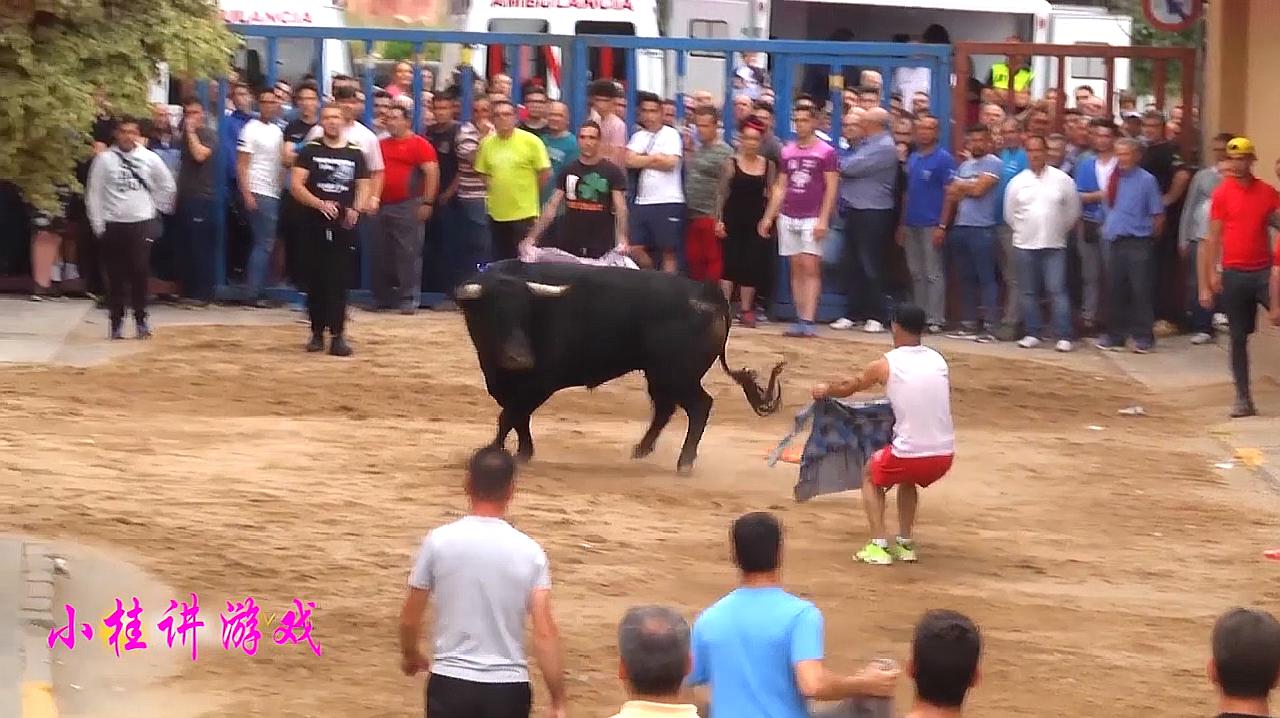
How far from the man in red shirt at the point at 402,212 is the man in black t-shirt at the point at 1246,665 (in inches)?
542

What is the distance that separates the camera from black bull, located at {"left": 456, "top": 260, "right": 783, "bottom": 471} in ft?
38.2

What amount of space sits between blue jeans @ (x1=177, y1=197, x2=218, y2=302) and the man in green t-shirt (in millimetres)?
2687

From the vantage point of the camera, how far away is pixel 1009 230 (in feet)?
58.3

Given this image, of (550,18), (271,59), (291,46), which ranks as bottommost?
(271,59)

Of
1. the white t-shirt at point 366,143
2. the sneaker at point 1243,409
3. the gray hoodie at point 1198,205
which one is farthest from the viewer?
the gray hoodie at point 1198,205

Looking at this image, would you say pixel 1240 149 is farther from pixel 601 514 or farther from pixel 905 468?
pixel 601 514

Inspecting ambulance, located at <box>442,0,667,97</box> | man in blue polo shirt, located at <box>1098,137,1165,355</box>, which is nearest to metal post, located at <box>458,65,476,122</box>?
ambulance, located at <box>442,0,667,97</box>

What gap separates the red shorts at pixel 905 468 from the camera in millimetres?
9711

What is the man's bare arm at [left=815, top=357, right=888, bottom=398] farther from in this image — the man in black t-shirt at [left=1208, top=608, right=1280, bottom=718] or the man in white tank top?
the man in black t-shirt at [left=1208, top=608, right=1280, bottom=718]

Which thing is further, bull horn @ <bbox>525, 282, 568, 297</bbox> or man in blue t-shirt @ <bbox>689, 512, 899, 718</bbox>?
bull horn @ <bbox>525, 282, 568, 297</bbox>

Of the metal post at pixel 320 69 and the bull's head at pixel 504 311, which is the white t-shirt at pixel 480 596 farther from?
the metal post at pixel 320 69

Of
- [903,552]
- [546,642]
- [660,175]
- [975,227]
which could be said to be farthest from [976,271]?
[546,642]

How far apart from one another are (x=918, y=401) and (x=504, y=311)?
9.59ft

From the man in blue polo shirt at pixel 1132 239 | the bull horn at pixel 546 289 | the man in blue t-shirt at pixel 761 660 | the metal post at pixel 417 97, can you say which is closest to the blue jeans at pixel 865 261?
the man in blue polo shirt at pixel 1132 239
